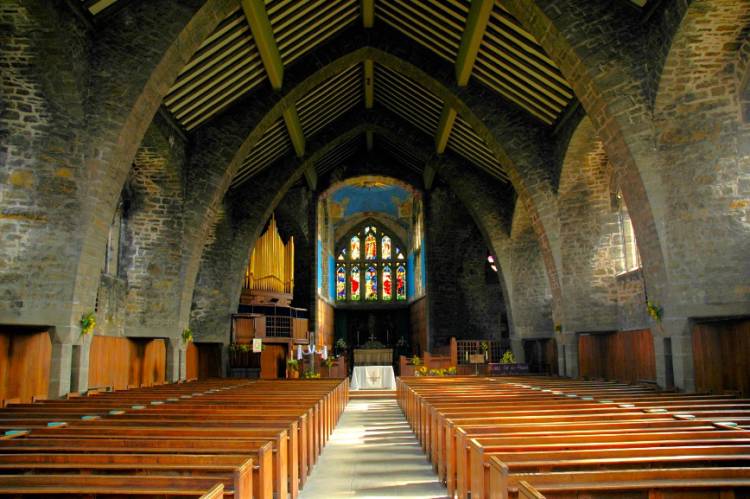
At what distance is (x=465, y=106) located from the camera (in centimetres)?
1523

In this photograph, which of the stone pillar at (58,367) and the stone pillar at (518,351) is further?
the stone pillar at (518,351)

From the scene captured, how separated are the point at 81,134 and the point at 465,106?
892 centimetres

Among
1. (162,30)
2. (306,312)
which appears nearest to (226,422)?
(162,30)

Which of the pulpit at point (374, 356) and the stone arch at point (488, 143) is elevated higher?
the stone arch at point (488, 143)

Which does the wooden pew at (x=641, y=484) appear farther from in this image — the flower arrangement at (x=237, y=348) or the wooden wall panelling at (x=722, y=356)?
the flower arrangement at (x=237, y=348)

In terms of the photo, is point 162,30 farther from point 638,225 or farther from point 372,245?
point 372,245

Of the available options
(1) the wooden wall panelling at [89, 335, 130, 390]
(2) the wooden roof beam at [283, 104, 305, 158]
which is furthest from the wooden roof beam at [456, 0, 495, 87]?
(1) the wooden wall panelling at [89, 335, 130, 390]

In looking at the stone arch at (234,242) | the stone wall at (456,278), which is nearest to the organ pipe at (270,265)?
the stone arch at (234,242)

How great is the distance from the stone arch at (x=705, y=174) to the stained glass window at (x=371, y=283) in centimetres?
2180

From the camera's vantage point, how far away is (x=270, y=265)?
21344 mm

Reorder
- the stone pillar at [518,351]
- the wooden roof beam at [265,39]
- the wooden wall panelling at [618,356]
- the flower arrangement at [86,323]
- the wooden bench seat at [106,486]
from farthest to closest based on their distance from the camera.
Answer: the stone pillar at [518,351]
the wooden wall panelling at [618,356]
the wooden roof beam at [265,39]
the flower arrangement at [86,323]
the wooden bench seat at [106,486]

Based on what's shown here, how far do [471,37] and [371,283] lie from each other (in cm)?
1914

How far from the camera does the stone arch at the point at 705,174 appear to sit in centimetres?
918

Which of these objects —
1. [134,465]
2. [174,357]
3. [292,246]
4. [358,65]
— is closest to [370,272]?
[292,246]
